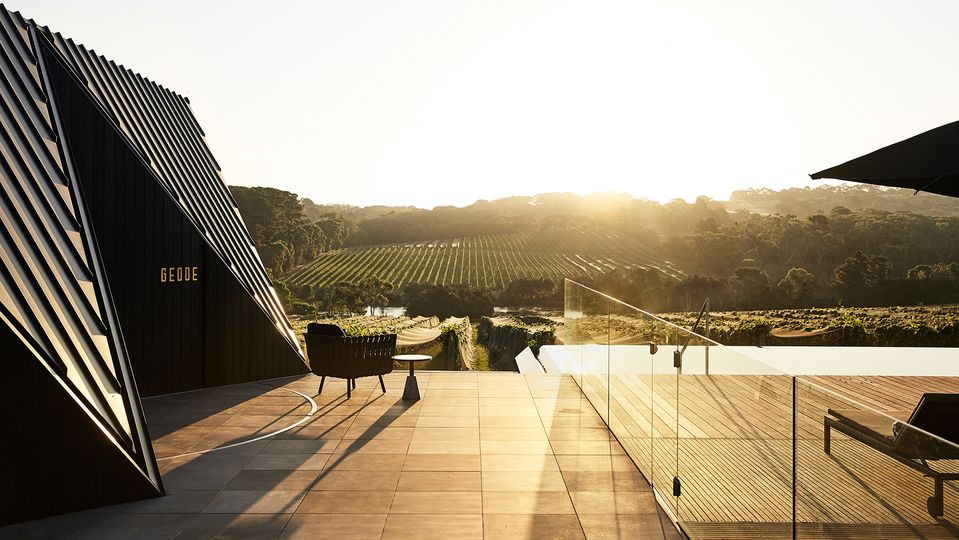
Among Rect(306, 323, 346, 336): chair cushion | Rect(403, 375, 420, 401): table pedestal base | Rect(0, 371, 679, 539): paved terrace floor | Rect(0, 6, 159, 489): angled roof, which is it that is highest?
Rect(0, 6, 159, 489): angled roof

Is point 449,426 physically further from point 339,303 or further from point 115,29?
point 339,303

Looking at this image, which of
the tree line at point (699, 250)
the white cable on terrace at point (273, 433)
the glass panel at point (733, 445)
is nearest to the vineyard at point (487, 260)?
the tree line at point (699, 250)

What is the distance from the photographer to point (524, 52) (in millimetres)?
16234

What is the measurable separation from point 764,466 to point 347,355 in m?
5.37

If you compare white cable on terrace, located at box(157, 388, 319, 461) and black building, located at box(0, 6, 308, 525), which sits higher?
black building, located at box(0, 6, 308, 525)

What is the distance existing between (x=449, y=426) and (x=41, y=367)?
344 centimetres

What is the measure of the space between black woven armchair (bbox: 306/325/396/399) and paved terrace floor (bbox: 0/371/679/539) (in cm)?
30

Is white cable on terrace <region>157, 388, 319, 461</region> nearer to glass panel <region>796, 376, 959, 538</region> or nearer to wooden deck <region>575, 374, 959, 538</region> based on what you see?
wooden deck <region>575, 374, 959, 538</region>

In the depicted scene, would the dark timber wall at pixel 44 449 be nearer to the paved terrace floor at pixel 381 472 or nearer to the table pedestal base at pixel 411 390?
the paved terrace floor at pixel 381 472

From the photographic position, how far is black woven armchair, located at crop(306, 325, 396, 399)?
303 inches

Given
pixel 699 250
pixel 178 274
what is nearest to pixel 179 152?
pixel 178 274

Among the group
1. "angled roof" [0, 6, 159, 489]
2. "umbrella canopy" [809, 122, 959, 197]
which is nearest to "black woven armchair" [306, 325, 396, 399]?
"angled roof" [0, 6, 159, 489]

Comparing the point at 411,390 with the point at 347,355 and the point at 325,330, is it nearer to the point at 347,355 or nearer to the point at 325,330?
the point at 347,355

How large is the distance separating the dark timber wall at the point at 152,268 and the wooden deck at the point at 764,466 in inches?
206
